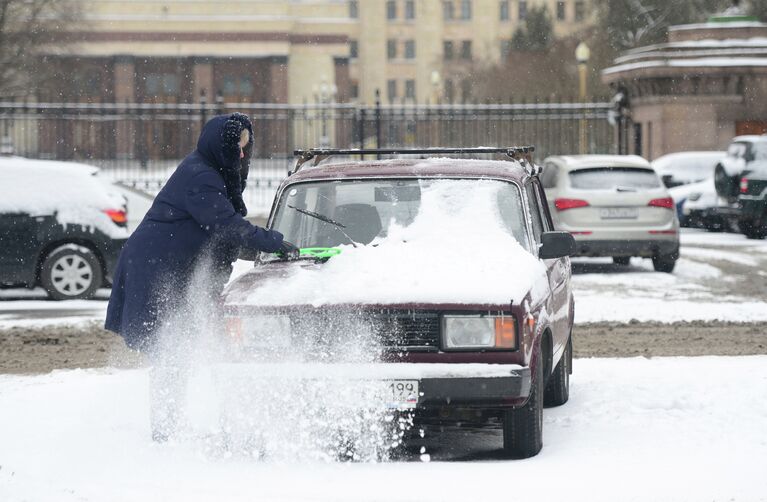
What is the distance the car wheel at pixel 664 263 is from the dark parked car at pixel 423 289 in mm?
10343

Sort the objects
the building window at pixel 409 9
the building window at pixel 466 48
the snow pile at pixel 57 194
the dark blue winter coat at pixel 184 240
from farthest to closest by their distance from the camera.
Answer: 1. the building window at pixel 409 9
2. the building window at pixel 466 48
3. the snow pile at pixel 57 194
4. the dark blue winter coat at pixel 184 240

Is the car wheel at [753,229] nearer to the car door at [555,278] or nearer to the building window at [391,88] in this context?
the car door at [555,278]

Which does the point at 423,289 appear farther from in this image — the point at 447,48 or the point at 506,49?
the point at 447,48

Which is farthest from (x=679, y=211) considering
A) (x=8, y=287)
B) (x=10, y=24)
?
(x=10, y=24)

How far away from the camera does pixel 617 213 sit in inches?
709

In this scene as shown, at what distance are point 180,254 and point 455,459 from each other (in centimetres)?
173

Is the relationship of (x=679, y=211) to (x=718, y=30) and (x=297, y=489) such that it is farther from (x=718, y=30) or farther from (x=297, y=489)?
(x=297, y=489)

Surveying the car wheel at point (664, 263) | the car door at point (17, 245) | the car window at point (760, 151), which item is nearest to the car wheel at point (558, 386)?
the car door at point (17, 245)

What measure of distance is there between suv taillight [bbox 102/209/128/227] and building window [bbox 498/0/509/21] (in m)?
107

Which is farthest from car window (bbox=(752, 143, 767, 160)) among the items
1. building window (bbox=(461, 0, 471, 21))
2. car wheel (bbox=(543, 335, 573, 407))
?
building window (bbox=(461, 0, 471, 21))

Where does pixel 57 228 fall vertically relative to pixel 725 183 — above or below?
below

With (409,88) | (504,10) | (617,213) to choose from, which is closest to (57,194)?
(617,213)

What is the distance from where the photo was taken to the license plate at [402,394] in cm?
653

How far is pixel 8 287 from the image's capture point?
54.9 feet
